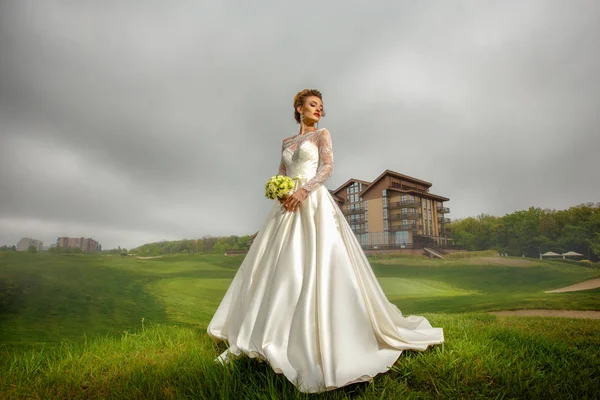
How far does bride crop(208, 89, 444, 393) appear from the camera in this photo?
2.05m

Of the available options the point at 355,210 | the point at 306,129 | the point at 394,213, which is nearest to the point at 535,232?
the point at 394,213

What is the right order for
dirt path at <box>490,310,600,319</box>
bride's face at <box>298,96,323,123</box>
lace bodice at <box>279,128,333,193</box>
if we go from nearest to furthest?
lace bodice at <box>279,128,333,193</box>, bride's face at <box>298,96,323,123</box>, dirt path at <box>490,310,600,319</box>

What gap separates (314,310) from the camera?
221cm

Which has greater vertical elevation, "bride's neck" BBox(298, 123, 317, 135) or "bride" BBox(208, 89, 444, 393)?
"bride's neck" BBox(298, 123, 317, 135)

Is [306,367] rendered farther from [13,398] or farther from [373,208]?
[373,208]

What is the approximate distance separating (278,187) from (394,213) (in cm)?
654

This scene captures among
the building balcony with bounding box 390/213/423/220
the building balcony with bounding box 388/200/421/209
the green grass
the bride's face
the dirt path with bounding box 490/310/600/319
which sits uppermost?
the bride's face

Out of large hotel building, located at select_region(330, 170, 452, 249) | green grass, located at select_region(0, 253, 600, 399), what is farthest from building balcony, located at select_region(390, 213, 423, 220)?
green grass, located at select_region(0, 253, 600, 399)

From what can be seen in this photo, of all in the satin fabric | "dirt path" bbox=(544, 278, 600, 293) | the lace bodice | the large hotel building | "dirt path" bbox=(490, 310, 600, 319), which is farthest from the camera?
the large hotel building

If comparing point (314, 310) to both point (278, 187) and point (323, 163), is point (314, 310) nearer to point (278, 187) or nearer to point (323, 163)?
point (278, 187)

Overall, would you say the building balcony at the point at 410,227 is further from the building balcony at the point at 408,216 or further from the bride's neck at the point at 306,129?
the bride's neck at the point at 306,129

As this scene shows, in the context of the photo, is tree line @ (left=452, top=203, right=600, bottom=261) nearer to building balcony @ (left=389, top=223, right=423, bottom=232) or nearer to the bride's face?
building balcony @ (left=389, top=223, right=423, bottom=232)

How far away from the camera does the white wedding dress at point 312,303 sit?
2.05m

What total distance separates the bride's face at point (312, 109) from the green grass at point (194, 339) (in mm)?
2395
